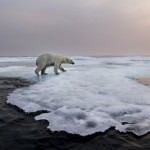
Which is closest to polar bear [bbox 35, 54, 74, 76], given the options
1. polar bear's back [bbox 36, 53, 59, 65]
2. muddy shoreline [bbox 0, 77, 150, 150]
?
polar bear's back [bbox 36, 53, 59, 65]

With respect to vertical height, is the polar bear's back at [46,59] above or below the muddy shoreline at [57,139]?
above

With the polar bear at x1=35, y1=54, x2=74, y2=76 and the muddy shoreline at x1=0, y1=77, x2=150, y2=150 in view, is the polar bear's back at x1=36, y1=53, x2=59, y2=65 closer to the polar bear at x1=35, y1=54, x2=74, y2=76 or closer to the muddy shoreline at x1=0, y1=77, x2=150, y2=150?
the polar bear at x1=35, y1=54, x2=74, y2=76

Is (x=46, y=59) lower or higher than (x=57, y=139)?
higher

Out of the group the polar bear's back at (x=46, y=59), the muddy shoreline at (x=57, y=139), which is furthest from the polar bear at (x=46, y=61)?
the muddy shoreline at (x=57, y=139)

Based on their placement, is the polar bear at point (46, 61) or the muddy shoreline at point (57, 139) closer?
the muddy shoreline at point (57, 139)

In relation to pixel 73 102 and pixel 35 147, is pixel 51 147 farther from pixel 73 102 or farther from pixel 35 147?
pixel 73 102

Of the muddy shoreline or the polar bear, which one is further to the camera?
the polar bear

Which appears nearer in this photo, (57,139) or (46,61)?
(57,139)

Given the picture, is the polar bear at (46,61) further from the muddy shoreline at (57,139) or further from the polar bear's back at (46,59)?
the muddy shoreline at (57,139)

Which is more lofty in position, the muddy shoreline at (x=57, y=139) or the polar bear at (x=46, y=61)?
→ the polar bear at (x=46, y=61)

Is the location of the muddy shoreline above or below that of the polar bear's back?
below

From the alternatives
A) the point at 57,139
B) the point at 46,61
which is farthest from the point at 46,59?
the point at 57,139

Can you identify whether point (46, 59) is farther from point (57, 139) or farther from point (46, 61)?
point (57, 139)

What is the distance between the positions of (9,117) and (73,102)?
5.75 ft
